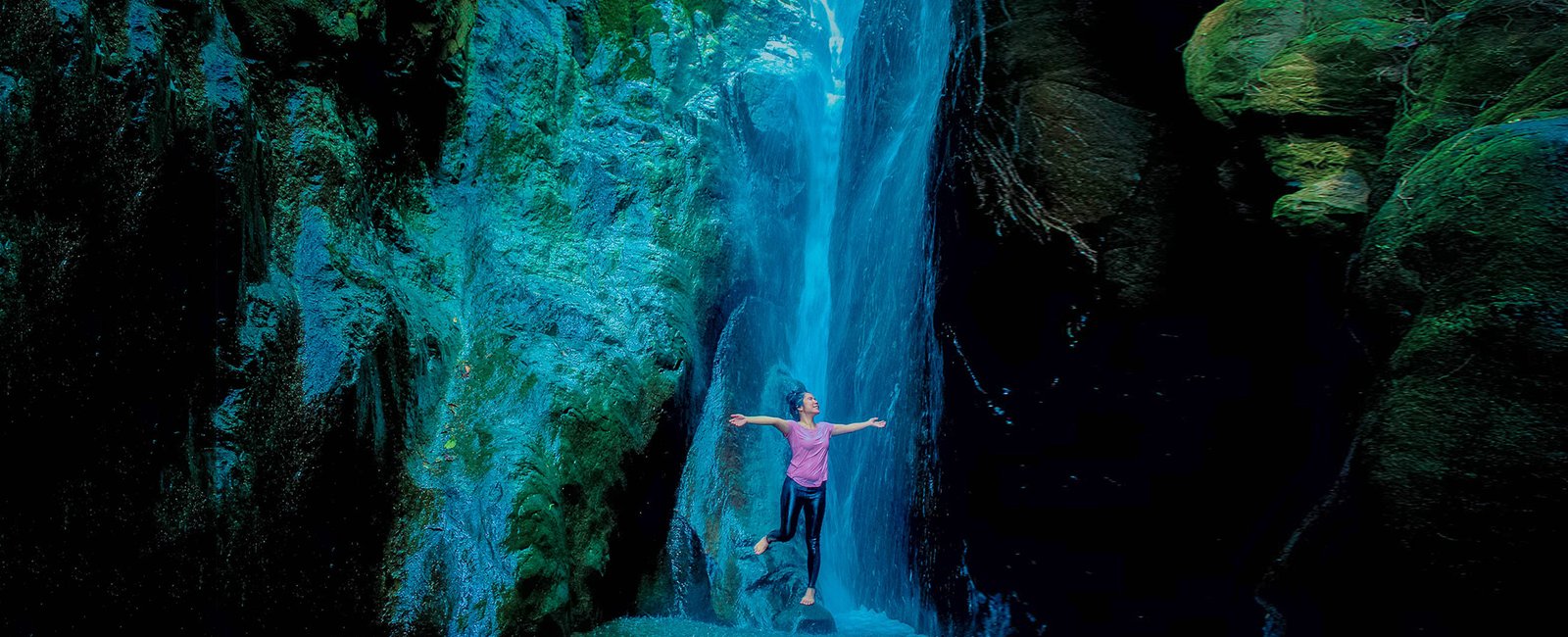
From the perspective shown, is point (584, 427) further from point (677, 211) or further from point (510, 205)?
point (677, 211)

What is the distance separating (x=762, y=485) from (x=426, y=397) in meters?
5.17

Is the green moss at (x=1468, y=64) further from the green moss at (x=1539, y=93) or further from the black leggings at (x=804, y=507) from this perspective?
the black leggings at (x=804, y=507)

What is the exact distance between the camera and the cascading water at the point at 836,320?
8094 mm

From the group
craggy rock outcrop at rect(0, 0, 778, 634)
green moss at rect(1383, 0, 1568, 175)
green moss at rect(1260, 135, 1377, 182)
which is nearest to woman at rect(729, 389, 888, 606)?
craggy rock outcrop at rect(0, 0, 778, 634)

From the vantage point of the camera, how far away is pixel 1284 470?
17.1 ft

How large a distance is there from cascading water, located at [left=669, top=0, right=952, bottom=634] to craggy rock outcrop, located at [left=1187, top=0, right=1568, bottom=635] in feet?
14.2

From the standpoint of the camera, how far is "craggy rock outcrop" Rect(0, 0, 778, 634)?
272 centimetres

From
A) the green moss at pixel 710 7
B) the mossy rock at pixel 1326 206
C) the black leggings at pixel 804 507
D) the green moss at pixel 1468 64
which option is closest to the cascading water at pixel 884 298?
the black leggings at pixel 804 507

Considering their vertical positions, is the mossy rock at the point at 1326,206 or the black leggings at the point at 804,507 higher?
the mossy rock at the point at 1326,206

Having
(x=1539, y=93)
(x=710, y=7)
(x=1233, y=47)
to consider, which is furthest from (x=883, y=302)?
(x=1539, y=93)

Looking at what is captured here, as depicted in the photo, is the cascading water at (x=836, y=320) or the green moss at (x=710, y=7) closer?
the cascading water at (x=836, y=320)

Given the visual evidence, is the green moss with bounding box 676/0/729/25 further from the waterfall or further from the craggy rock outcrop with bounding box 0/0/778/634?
the craggy rock outcrop with bounding box 0/0/778/634

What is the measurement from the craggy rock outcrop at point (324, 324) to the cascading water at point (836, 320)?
67.0 inches

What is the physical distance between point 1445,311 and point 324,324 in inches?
209
